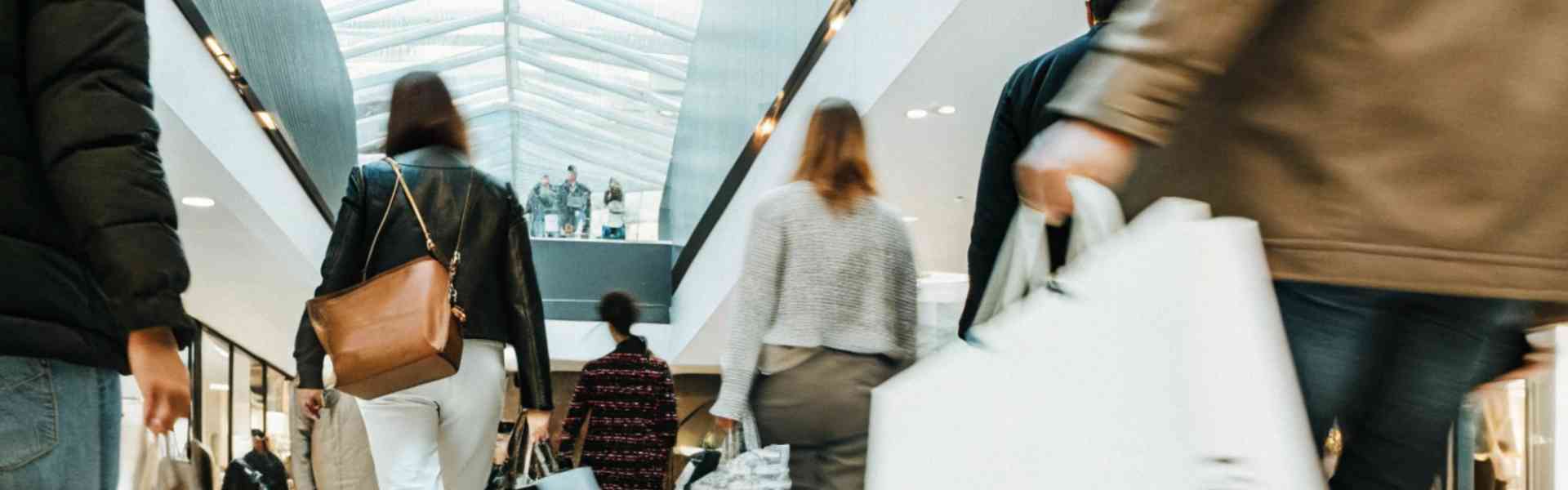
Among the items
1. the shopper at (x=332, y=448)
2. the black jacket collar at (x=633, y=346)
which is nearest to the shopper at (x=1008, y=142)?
the shopper at (x=332, y=448)

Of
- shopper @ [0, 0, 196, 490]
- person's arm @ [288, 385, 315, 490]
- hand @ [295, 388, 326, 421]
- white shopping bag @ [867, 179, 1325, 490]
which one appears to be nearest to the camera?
white shopping bag @ [867, 179, 1325, 490]

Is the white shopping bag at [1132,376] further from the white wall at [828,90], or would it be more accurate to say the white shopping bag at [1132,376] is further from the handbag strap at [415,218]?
the white wall at [828,90]

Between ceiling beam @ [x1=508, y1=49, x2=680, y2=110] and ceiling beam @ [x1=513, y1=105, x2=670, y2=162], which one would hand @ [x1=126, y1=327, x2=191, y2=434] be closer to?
ceiling beam @ [x1=508, y1=49, x2=680, y2=110]

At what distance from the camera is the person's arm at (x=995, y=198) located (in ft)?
8.89

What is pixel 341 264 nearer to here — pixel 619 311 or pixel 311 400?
pixel 311 400

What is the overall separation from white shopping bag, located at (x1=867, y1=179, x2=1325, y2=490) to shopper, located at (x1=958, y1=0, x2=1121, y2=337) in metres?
1.33

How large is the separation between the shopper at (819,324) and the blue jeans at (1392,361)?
1.77 m

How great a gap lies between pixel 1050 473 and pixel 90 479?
1.07 m

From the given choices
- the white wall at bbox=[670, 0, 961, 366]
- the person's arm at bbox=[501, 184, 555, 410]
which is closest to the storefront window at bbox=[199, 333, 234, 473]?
the white wall at bbox=[670, 0, 961, 366]

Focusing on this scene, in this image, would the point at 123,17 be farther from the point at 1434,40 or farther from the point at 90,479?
the point at 1434,40

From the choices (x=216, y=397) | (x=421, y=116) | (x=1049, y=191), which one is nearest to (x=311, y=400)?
(x=421, y=116)

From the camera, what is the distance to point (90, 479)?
5.22 feet

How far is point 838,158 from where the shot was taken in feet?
11.6

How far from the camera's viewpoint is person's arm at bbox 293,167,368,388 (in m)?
3.52
